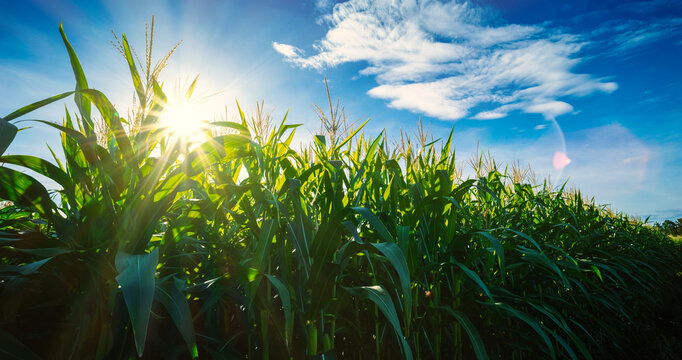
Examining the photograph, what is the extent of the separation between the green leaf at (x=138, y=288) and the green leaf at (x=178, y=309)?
0.11m

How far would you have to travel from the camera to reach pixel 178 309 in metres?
0.65

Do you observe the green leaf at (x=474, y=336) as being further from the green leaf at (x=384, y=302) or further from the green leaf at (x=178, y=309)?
the green leaf at (x=178, y=309)

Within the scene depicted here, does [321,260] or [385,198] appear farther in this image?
[385,198]

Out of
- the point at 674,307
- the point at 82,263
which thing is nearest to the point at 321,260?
the point at 82,263

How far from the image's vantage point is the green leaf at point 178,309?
64 cm

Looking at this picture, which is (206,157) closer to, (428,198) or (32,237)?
(32,237)

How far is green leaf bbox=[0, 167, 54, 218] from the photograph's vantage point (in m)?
0.68

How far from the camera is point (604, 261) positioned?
6.60 ft

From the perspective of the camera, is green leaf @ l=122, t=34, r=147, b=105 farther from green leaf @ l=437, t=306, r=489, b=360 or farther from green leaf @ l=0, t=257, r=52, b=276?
green leaf @ l=437, t=306, r=489, b=360

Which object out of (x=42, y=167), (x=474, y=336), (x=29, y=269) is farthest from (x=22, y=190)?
(x=474, y=336)

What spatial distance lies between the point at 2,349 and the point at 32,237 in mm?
236

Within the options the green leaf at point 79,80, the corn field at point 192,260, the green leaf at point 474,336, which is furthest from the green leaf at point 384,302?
the green leaf at point 79,80

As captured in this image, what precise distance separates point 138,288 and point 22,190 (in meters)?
0.44

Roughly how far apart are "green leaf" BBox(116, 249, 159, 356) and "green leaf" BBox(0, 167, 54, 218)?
0.98 feet
